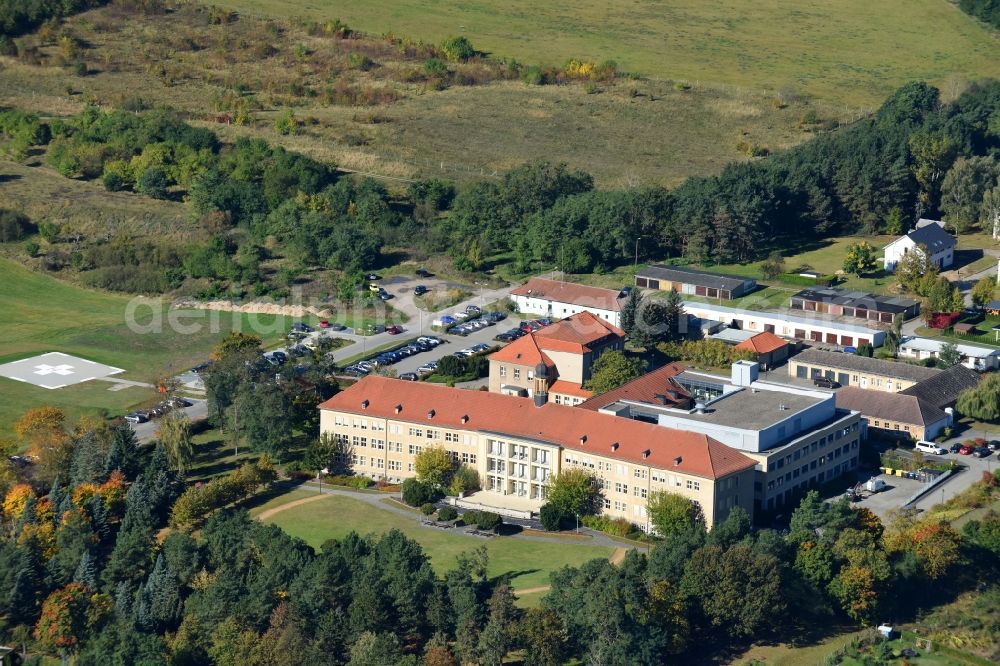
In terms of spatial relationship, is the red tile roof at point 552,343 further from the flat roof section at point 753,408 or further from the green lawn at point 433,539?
the green lawn at point 433,539

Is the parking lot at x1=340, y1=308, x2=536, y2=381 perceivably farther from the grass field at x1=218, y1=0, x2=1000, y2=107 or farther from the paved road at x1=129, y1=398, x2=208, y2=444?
the grass field at x1=218, y1=0, x2=1000, y2=107

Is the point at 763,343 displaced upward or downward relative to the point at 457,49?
downward

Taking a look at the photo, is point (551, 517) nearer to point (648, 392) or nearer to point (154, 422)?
point (648, 392)

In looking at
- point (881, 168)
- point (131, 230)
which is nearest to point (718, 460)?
point (881, 168)

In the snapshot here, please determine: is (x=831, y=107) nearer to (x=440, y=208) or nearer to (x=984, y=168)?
(x=984, y=168)

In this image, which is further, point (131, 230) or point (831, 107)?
point (831, 107)

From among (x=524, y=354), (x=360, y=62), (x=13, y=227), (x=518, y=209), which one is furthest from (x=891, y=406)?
(x=360, y=62)
